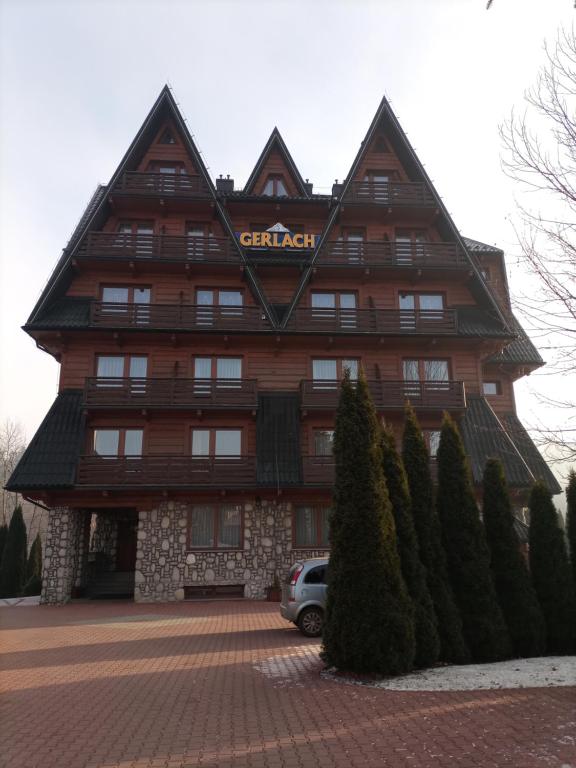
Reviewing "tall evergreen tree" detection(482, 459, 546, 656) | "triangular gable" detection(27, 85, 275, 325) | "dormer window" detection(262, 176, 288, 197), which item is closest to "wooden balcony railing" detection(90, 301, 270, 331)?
"triangular gable" detection(27, 85, 275, 325)

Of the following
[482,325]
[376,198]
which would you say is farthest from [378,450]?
[376,198]

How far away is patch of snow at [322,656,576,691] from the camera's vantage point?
325 inches

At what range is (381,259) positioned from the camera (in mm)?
23656

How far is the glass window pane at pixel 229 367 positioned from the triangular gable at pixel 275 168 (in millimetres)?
8501

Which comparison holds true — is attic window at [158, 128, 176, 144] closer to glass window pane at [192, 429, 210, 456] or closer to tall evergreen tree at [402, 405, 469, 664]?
glass window pane at [192, 429, 210, 456]

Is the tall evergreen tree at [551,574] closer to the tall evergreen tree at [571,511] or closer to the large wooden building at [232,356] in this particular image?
the tall evergreen tree at [571,511]

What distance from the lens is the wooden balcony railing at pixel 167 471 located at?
2048 cm

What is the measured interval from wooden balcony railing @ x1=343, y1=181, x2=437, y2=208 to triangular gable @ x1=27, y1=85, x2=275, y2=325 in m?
5.46

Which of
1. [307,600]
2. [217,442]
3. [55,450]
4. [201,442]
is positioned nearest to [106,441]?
[55,450]

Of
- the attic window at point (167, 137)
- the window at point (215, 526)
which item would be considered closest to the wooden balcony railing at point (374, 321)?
the window at point (215, 526)

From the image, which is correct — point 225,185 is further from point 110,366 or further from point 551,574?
point 551,574

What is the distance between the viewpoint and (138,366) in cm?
2259

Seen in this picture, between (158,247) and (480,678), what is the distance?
63.6ft

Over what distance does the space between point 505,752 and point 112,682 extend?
240 inches
